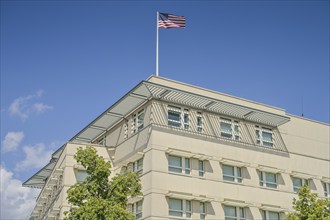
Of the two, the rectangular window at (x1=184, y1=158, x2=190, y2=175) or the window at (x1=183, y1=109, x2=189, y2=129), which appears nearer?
the rectangular window at (x1=184, y1=158, x2=190, y2=175)

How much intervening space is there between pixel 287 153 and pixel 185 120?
11.0 metres

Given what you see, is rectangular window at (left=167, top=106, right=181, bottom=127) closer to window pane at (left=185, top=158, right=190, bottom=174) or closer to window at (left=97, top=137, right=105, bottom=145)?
window pane at (left=185, top=158, right=190, bottom=174)

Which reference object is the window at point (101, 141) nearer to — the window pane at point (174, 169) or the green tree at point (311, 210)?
the window pane at point (174, 169)

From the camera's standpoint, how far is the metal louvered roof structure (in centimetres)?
4175

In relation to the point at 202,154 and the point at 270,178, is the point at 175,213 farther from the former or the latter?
the point at 270,178

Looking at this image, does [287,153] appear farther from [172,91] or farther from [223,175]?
[172,91]

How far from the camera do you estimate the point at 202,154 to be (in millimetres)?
42625

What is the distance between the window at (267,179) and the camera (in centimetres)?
4581

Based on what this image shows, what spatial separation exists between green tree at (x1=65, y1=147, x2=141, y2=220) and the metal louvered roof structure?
363 inches

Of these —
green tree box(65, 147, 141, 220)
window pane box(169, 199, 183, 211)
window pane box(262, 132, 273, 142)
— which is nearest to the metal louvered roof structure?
window pane box(262, 132, 273, 142)

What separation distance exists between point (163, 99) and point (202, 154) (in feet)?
17.7

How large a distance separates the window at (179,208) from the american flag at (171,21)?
14.1 metres

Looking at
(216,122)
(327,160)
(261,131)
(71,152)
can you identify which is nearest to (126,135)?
(71,152)

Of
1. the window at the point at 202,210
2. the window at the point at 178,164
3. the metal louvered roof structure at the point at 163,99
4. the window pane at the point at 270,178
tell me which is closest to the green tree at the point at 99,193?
the window at the point at 178,164
